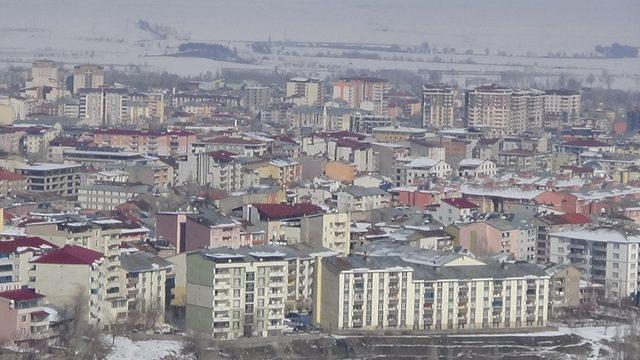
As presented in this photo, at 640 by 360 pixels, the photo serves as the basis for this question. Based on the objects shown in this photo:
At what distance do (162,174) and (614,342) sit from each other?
20.7 feet

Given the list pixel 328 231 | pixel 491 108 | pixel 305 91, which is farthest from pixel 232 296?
pixel 305 91

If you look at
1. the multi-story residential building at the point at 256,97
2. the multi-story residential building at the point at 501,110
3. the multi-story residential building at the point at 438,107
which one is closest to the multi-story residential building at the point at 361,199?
the multi-story residential building at the point at 501,110

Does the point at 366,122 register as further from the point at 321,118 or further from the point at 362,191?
the point at 362,191

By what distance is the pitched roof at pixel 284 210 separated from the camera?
1174 centimetres

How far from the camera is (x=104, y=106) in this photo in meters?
23.4

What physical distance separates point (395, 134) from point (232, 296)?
10855 mm

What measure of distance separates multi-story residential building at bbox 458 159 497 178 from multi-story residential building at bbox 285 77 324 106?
28.8ft

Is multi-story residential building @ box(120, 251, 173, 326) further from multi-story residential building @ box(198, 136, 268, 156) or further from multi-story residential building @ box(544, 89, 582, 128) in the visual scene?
multi-story residential building @ box(544, 89, 582, 128)

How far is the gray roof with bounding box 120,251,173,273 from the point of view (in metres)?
9.84

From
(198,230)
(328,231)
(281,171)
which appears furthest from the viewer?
(281,171)

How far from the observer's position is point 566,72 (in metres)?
37.0

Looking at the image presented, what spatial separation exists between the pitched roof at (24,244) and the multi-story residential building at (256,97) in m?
15.5

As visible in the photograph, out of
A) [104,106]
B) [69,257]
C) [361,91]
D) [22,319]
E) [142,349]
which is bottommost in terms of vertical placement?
[142,349]

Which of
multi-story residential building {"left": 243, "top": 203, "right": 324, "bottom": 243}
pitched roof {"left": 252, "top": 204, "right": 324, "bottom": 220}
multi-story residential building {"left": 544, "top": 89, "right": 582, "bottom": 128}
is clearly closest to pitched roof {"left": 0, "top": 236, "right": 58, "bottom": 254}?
multi-story residential building {"left": 243, "top": 203, "right": 324, "bottom": 243}
